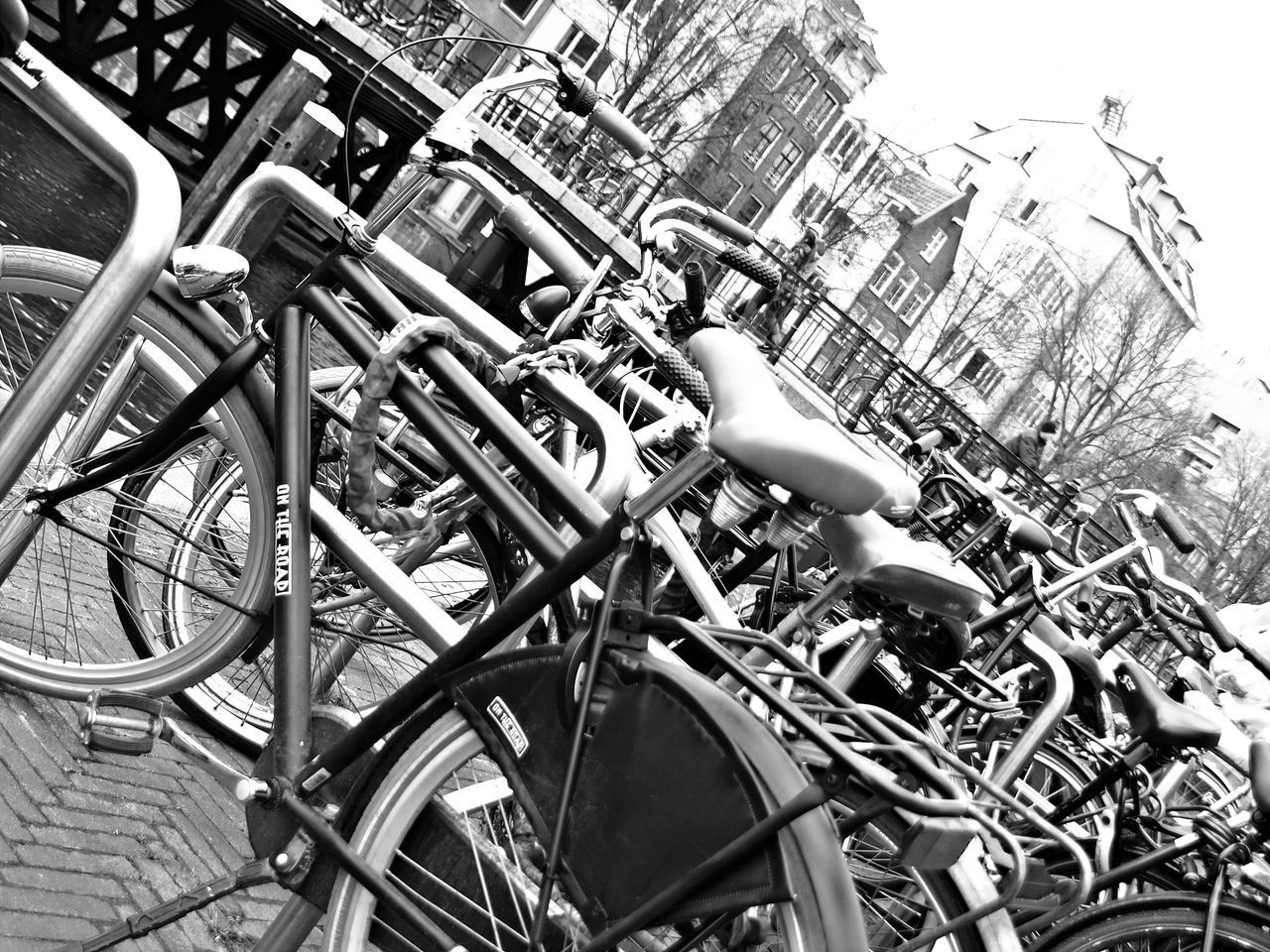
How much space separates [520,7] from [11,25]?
3768 cm

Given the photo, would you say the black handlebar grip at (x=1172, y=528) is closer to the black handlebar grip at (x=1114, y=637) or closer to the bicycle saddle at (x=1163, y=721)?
the black handlebar grip at (x=1114, y=637)

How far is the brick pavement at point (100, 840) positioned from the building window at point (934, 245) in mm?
48433

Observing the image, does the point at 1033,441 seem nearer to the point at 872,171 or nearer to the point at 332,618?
the point at 332,618

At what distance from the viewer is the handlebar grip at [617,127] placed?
9.53 feet

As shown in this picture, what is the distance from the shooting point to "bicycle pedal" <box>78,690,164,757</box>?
2.30 metres

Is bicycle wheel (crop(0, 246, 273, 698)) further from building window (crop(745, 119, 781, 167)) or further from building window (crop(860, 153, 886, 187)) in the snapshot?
building window (crop(745, 119, 781, 167))

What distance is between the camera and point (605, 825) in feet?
5.45

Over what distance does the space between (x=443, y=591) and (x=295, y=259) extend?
9.53 meters

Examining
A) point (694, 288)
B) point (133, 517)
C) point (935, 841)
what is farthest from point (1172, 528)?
point (133, 517)

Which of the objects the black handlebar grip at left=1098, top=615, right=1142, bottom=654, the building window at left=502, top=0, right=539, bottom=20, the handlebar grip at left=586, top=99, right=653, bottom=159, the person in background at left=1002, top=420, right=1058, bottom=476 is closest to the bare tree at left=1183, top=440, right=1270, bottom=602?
the person in background at left=1002, top=420, right=1058, bottom=476

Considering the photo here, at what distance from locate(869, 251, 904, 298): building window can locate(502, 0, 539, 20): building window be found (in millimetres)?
18696

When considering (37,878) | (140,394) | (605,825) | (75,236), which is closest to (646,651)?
(605,825)

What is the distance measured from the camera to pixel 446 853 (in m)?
1.91

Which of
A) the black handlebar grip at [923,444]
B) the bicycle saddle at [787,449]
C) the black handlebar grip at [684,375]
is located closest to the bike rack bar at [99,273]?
the bicycle saddle at [787,449]
